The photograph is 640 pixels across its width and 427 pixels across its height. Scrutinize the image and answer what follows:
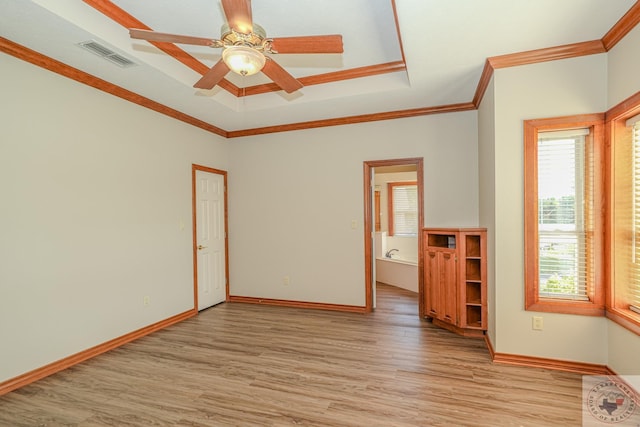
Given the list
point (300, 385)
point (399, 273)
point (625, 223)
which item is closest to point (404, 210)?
point (399, 273)

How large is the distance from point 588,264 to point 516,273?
0.53m

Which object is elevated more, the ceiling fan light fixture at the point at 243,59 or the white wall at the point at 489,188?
the ceiling fan light fixture at the point at 243,59

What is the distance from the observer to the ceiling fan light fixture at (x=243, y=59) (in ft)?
6.51

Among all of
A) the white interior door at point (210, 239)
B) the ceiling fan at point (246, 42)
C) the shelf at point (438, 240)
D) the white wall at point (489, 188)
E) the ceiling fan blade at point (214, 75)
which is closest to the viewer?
the ceiling fan at point (246, 42)

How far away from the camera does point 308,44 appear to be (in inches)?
78.8

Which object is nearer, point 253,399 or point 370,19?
point 253,399

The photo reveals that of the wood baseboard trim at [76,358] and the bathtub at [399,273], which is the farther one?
the bathtub at [399,273]

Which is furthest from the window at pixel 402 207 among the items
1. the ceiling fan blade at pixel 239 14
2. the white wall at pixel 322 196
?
the ceiling fan blade at pixel 239 14

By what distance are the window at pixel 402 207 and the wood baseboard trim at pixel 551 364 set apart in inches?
179

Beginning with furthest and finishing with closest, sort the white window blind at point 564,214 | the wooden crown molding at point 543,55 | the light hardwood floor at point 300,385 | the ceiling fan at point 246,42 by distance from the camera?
the white window blind at point 564,214
the wooden crown molding at point 543,55
the light hardwood floor at point 300,385
the ceiling fan at point 246,42

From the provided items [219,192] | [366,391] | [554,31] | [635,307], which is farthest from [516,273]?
[219,192]

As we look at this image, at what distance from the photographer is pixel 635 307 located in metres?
2.30

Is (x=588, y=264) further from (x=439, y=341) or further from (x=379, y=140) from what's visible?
(x=379, y=140)

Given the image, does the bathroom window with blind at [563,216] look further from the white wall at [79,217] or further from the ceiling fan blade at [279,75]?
the white wall at [79,217]
